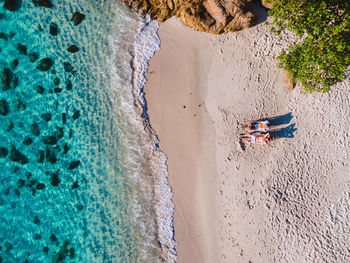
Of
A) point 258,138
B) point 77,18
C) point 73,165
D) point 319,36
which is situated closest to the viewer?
point 319,36

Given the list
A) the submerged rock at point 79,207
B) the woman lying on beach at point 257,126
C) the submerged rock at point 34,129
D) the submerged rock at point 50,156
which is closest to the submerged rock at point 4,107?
the submerged rock at point 34,129

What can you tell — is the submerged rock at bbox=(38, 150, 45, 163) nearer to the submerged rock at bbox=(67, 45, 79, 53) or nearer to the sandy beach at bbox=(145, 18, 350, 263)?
the submerged rock at bbox=(67, 45, 79, 53)

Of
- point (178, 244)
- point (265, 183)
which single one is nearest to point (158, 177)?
point (178, 244)

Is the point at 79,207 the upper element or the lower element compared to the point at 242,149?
lower

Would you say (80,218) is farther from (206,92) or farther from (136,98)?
(206,92)

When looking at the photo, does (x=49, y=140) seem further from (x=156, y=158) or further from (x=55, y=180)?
(x=156, y=158)

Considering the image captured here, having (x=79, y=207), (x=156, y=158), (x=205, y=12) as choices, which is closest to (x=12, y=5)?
(x=205, y=12)
